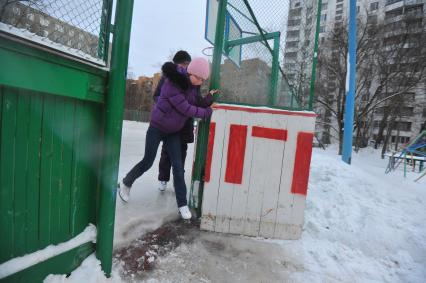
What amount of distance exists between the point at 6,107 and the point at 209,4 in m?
4.34

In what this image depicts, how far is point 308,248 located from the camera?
8.18 ft

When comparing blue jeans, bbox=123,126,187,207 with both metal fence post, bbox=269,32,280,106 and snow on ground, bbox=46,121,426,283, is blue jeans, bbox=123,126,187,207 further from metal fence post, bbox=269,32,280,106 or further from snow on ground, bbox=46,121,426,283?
metal fence post, bbox=269,32,280,106

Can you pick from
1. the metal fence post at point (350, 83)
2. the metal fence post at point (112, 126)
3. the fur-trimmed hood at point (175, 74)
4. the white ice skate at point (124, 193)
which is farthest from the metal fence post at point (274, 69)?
the metal fence post at point (350, 83)

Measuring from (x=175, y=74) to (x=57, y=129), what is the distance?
4.27 feet

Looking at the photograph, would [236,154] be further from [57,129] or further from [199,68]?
[57,129]

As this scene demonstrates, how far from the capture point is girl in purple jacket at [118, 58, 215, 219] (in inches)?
100

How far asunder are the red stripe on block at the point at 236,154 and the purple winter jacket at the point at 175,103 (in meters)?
0.35

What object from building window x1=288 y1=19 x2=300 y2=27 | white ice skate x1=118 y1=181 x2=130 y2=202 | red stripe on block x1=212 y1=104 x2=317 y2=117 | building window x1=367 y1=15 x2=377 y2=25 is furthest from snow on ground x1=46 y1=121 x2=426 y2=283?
building window x1=367 y1=15 x2=377 y2=25

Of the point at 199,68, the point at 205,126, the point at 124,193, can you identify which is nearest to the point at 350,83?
the point at 205,126

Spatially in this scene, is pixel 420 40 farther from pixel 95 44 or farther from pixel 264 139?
pixel 95 44

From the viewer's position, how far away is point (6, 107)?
1228mm

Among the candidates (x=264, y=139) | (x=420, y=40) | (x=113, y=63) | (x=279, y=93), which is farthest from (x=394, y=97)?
(x=113, y=63)

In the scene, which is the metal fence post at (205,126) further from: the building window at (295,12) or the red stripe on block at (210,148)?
the building window at (295,12)

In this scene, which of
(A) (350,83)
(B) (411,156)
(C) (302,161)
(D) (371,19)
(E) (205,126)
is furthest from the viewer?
(D) (371,19)
